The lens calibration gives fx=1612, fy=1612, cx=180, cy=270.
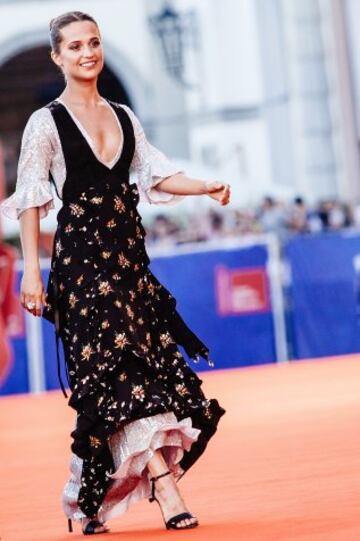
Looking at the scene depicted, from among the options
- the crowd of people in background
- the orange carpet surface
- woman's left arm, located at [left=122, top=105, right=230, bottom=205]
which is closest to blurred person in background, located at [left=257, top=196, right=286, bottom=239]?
the crowd of people in background

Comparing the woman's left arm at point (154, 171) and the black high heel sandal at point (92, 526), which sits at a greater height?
the woman's left arm at point (154, 171)

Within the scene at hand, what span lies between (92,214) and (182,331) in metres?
0.51

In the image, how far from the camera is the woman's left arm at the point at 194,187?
5312 mm

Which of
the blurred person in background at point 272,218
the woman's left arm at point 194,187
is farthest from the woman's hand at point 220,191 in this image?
the blurred person in background at point 272,218

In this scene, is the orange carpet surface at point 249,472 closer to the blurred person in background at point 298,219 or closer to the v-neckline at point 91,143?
the v-neckline at point 91,143

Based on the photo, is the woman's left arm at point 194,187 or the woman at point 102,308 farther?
the woman's left arm at point 194,187

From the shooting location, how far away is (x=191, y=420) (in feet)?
17.4

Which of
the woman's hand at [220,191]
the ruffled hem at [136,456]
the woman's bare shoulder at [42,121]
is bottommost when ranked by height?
the ruffled hem at [136,456]

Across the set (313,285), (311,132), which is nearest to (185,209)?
(311,132)

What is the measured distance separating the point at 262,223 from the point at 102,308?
1299cm

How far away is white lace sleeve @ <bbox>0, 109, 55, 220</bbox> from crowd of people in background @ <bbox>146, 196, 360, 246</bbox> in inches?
477

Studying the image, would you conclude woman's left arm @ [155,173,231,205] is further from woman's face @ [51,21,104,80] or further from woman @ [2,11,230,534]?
woman's face @ [51,21,104,80]

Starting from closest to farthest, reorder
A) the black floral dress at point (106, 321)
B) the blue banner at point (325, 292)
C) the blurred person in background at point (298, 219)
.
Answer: the black floral dress at point (106, 321) → the blue banner at point (325, 292) → the blurred person in background at point (298, 219)

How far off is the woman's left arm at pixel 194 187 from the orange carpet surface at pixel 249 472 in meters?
1.06
